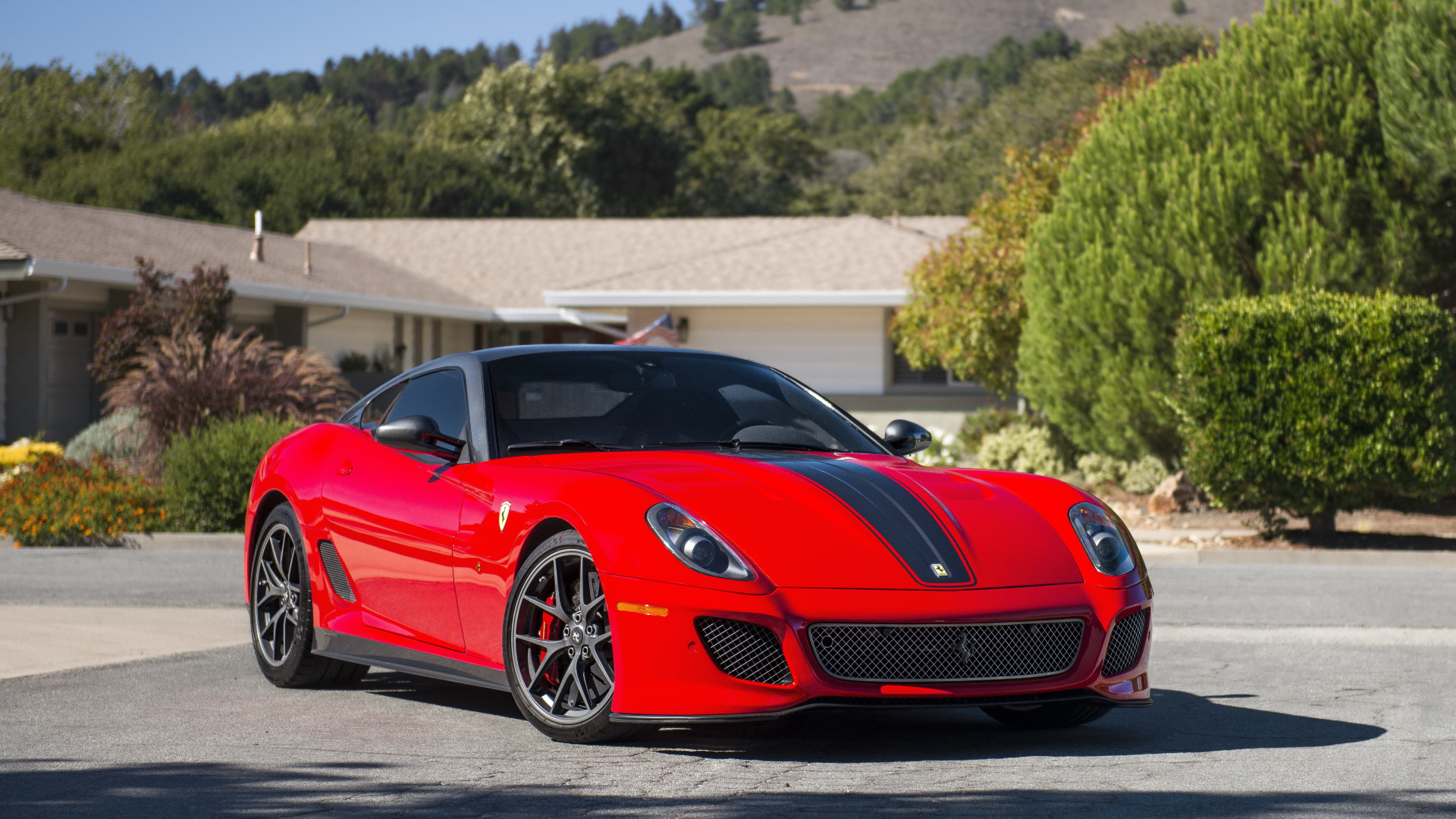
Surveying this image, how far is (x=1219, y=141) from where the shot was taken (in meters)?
19.1

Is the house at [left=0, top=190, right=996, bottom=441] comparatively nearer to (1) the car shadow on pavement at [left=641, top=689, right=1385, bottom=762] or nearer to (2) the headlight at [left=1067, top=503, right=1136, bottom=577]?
(1) the car shadow on pavement at [left=641, top=689, right=1385, bottom=762]

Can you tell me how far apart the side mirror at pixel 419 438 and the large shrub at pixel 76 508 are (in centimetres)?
1118

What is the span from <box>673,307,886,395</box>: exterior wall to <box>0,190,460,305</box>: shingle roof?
6.48m

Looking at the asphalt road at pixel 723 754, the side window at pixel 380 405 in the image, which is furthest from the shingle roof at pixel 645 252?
the asphalt road at pixel 723 754

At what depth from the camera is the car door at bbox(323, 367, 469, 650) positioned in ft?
20.6

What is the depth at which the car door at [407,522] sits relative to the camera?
6293 millimetres

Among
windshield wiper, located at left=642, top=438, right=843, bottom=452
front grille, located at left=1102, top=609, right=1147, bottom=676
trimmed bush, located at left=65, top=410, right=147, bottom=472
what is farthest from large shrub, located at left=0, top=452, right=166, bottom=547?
front grille, located at left=1102, top=609, right=1147, bottom=676

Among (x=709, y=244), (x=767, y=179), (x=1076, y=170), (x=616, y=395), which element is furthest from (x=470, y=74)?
(x=616, y=395)

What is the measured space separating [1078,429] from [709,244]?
51.3 feet

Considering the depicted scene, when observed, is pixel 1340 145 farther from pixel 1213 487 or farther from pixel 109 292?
pixel 109 292

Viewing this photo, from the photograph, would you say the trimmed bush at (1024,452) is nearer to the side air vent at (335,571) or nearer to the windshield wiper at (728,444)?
the windshield wiper at (728,444)

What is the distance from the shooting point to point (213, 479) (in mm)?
17156

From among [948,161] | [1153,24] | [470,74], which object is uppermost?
[470,74]

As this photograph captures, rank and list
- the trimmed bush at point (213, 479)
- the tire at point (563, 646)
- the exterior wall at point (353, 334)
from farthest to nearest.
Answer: the exterior wall at point (353, 334) < the trimmed bush at point (213, 479) < the tire at point (563, 646)
